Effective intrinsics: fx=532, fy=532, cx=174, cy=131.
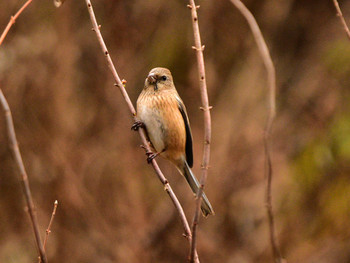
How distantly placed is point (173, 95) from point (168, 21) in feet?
8.30

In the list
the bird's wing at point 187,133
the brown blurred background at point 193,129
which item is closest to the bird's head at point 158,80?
the bird's wing at point 187,133

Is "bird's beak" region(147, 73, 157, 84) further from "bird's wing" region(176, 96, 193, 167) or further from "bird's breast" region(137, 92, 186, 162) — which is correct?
"bird's wing" region(176, 96, 193, 167)

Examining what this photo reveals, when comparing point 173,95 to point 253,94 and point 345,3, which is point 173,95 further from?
point 345,3

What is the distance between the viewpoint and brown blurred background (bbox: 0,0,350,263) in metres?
5.89

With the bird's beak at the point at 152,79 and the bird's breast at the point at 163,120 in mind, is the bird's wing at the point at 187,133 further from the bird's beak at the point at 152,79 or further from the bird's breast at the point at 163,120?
the bird's beak at the point at 152,79

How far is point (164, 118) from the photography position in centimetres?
400

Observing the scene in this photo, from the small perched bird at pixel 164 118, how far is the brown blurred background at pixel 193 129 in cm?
197

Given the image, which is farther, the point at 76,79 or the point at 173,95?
the point at 76,79

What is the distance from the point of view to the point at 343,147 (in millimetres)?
5453

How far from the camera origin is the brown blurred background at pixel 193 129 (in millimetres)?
5887

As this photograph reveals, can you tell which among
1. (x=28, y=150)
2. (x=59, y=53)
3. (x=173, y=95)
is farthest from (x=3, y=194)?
(x=173, y=95)

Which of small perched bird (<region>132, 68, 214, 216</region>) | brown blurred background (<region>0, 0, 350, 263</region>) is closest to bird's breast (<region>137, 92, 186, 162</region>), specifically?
small perched bird (<region>132, 68, 214, 216</region>)

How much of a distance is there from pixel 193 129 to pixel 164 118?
8.64 feet

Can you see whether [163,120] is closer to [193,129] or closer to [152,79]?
[152,79]
